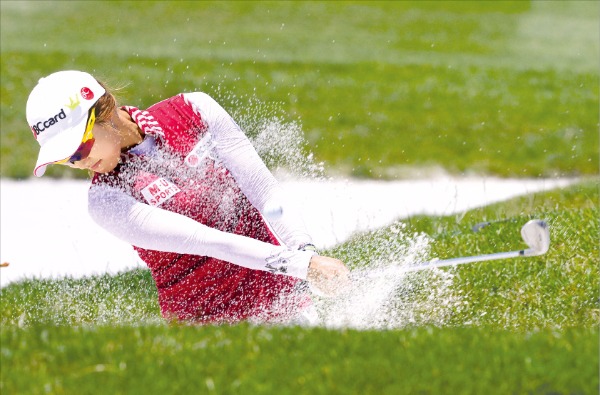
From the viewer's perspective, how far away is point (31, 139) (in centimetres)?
1178

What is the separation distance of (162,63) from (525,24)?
13091 mm

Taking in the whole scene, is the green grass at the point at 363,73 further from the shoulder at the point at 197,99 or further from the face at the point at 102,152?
the face at the point at 102,152

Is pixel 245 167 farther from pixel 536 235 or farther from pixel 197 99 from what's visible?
pixel 536 235

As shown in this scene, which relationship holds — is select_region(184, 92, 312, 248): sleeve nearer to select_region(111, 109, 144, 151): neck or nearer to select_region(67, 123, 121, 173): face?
select_region(111, 109, 144, 151): neck

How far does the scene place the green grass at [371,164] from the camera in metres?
3.72

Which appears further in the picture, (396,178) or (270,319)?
(396,178)

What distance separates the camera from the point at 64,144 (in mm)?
4375

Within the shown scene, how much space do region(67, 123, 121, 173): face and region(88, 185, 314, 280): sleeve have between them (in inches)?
4.0

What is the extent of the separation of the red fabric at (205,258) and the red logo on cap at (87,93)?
30cm

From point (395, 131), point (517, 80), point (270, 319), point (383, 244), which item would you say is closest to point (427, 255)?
point (383, 244)

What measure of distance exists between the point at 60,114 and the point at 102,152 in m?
0.24

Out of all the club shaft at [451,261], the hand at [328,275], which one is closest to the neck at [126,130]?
the hand at [328,275]

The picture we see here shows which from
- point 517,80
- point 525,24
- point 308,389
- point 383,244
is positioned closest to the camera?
point 308,389

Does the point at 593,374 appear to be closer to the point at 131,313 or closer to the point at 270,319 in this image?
the point at 270,319
